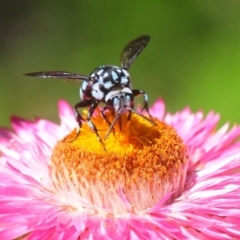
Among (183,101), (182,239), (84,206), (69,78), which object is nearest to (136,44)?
(69,78)

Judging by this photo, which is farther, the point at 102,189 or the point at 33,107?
the point at 33,107

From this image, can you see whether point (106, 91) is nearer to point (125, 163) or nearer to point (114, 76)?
point (114, 76)

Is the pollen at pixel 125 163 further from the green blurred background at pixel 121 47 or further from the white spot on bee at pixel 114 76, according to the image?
the green blurred background at pixel 121 47

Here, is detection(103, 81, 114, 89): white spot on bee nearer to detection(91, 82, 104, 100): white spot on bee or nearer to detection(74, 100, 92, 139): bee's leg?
detection(91, 82, 104, 100): white spot on bee

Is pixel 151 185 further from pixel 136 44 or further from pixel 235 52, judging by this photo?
pixel 235 52

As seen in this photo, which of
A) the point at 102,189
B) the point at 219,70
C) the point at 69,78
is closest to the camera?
the point at 102,189

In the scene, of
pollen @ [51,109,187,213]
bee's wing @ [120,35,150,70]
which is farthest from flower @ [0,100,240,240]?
bee's wing @ [120,35,150,70]

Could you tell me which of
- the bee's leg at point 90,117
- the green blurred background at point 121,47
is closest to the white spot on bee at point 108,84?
the bee's leg at point 90,117
